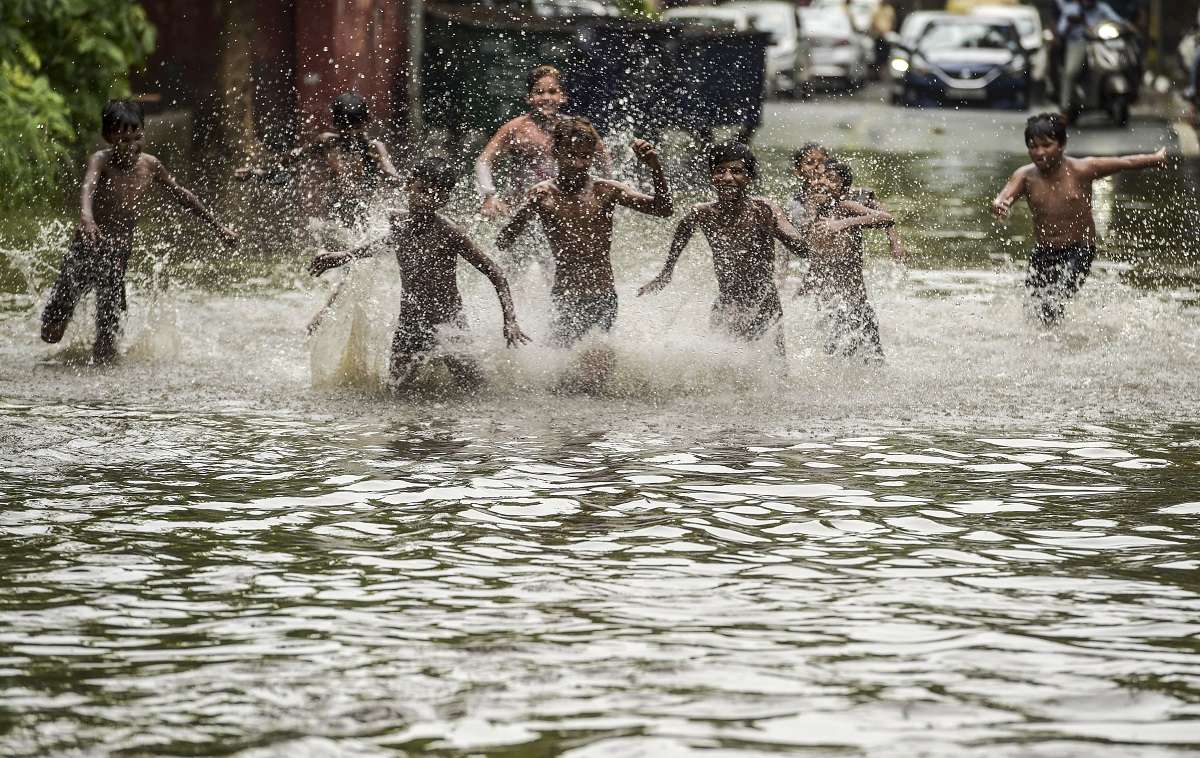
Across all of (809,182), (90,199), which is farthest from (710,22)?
(90,199)

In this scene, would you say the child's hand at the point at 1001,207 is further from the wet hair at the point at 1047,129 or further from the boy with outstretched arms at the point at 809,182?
the wet hair at the point at 1047,129

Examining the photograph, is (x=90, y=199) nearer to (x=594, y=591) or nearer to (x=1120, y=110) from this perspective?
(x=594, y=591)

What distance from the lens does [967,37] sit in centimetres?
3575

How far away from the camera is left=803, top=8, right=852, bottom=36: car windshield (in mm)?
40944

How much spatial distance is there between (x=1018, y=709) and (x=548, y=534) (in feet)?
7.21

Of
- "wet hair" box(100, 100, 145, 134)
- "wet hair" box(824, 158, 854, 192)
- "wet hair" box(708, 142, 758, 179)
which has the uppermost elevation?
"wet hair" box(100, 100, 145, 134)

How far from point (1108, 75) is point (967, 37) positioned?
642 cm

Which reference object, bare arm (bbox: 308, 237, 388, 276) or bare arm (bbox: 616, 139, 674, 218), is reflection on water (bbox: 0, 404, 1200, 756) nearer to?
bare arm (bbox: 308, 237, 388, 276)

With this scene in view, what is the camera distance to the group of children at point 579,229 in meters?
10.0

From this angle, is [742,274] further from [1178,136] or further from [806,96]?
[806,96]

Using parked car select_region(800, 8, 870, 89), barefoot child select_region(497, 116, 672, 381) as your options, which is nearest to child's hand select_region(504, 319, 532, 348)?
barefoot child select_region(497, 116, 672, 381)

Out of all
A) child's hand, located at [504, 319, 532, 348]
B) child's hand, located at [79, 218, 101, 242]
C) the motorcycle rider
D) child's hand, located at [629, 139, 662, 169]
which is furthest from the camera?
the motorcycle rider

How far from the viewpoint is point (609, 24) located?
78.9 ft

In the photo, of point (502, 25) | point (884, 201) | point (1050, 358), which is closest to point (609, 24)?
point (502, 25)
